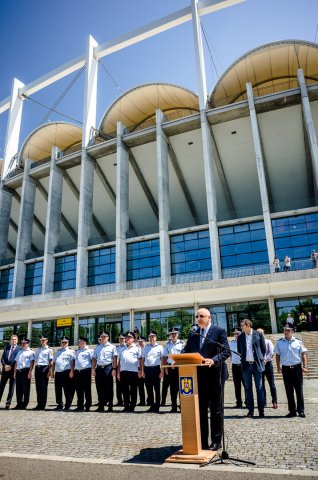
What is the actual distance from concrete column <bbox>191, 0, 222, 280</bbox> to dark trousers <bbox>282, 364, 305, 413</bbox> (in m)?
19.6

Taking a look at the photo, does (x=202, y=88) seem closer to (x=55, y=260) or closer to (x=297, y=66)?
(x=297, y=66)

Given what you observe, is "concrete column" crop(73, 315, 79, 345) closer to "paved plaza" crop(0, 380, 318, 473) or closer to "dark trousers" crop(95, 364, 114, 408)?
"dark trousers" crop(95, 364, 114, 408)

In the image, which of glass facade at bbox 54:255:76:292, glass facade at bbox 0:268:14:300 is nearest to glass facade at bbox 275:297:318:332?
glass facade at bbox 54:255:76:292

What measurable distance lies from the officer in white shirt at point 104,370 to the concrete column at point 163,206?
1918 centimetres

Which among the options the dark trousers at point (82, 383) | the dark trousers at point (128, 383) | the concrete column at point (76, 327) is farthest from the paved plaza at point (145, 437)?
the concrete column at point (76, 327)

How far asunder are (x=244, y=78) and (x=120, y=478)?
3417cm

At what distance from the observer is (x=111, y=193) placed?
3850 centimetres

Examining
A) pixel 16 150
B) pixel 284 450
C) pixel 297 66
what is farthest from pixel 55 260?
pixel 284 450

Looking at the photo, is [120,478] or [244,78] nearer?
[120,478]

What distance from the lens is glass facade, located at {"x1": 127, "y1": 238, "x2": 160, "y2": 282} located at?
104ft

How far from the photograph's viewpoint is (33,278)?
3678 centimetres

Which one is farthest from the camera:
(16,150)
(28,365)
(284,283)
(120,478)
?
(16,150)

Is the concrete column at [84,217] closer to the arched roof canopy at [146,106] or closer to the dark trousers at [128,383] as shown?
the arched roof canopy at [146,106]

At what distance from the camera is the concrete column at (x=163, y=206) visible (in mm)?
29031
